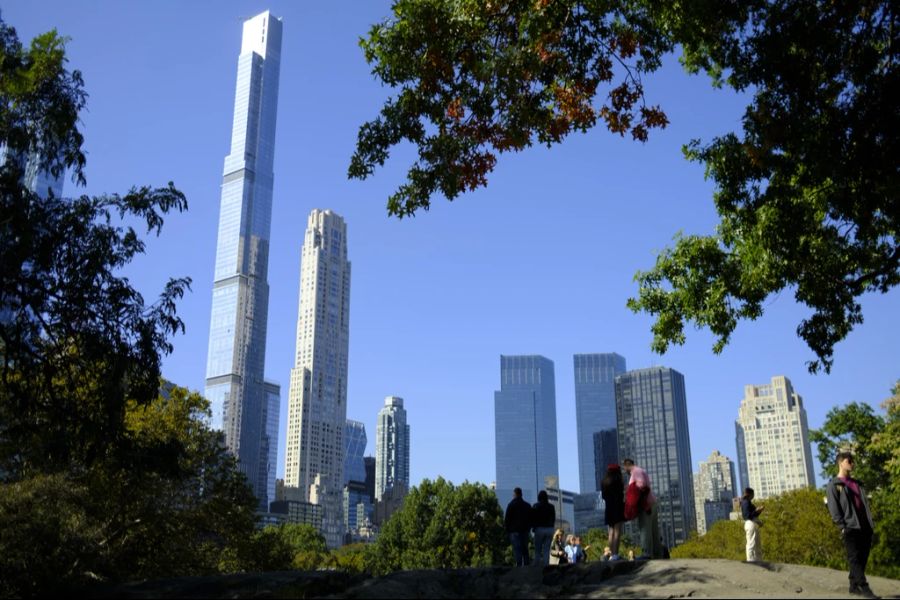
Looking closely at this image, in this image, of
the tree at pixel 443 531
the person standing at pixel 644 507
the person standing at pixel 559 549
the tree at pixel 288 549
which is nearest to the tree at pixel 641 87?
the person standing at pixel 644 507

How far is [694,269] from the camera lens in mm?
16047

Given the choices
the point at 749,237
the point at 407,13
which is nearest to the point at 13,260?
the point at 407,13

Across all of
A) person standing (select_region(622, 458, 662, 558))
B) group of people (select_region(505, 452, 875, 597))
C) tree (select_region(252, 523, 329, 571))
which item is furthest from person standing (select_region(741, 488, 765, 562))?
tree (select_region(252, 523, 329, 571))

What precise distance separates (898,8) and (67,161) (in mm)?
14464

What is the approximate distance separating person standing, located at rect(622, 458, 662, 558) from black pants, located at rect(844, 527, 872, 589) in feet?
11.0

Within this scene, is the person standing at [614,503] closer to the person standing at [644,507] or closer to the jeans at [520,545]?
the person standing at [644,507]

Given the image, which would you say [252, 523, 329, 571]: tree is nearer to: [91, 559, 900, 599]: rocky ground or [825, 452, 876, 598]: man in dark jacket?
[91, 559, 900, 599]: rocky ground

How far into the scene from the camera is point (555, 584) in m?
11.5

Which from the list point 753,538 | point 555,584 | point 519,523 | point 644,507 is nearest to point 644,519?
point 644,507

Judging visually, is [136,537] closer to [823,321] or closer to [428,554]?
[823,321]

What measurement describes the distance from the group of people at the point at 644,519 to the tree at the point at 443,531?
31975 mm

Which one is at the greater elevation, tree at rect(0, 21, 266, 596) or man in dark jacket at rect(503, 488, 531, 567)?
tree at rect(0, 21, 266, 596)

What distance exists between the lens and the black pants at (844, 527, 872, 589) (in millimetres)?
10312

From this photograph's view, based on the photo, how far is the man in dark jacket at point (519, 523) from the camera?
56.1 feet
